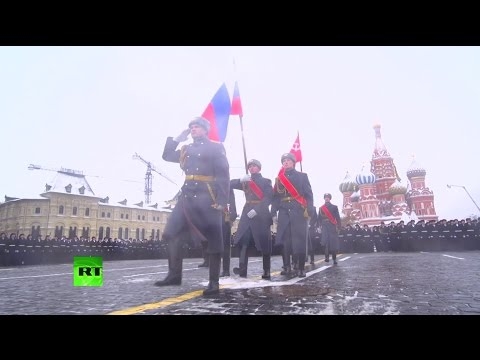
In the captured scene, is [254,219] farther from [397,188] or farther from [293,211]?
[397,188]

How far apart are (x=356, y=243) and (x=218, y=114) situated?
60.0ft

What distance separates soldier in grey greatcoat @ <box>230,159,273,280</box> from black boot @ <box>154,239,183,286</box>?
62.0 inches

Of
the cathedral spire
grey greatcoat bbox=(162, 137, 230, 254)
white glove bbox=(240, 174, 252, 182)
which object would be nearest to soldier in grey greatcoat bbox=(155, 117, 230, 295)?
grey greatcoat bbox=(162, 137, 230, 254)

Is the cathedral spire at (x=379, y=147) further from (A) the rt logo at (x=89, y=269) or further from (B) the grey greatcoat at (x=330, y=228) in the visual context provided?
(A) the rt logo at (x=89, y=269)

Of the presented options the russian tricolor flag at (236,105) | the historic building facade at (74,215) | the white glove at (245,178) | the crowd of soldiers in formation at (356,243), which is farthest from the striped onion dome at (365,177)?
the white glove at (245,178)

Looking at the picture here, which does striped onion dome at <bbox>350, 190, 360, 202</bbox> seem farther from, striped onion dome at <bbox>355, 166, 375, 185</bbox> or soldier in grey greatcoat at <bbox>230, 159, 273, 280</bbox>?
soldier in grey greatcoat at <bbox>230, 159, 273, 280</bbox>

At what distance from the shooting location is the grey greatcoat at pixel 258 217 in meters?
5.87

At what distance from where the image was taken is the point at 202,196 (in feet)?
13.9

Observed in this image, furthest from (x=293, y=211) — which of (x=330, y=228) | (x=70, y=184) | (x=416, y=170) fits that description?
(x=416, y=170)

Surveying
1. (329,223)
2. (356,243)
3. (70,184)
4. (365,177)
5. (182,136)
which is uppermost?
(365,177)
